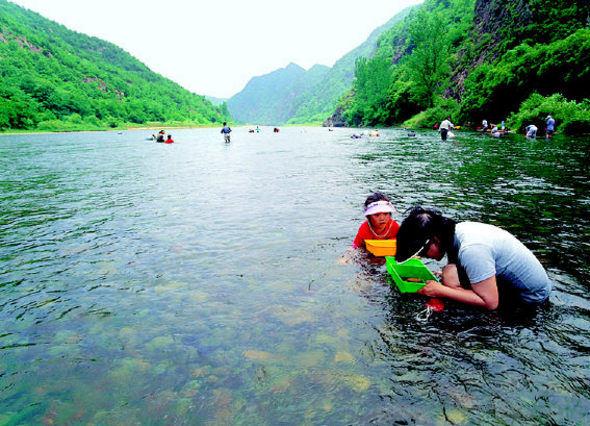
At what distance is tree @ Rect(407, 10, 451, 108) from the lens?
7600 centimetres

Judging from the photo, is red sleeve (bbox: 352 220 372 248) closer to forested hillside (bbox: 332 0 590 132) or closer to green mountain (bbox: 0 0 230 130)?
forested hillside (bbox: 332 0 590 132)

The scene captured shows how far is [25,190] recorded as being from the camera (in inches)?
582

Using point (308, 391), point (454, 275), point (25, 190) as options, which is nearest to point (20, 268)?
point (308, 391)

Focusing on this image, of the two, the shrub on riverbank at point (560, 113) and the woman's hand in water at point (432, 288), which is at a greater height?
the shrub on riverbank at point (560, 113)

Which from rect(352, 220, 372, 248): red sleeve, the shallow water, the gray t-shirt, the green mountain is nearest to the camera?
the shallow water

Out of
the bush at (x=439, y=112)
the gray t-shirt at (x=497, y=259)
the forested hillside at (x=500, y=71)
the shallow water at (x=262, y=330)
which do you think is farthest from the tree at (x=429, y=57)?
the gray t-shirt at (x=497, y=259)

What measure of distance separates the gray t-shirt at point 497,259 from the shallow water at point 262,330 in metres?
0.47

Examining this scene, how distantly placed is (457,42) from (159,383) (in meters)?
115

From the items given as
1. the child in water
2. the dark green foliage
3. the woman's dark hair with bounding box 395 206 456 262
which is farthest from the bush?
the woman's dark hair with bounding box 395 206 456 262

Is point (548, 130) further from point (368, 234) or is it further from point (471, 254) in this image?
point (471, 254)

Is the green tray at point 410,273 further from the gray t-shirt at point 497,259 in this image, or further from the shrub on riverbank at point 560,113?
the shrub on riverbank at point 560,113

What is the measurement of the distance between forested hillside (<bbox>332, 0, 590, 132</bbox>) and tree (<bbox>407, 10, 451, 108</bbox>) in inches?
8.2

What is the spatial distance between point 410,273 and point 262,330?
2.30 m

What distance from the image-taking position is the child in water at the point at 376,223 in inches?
242
